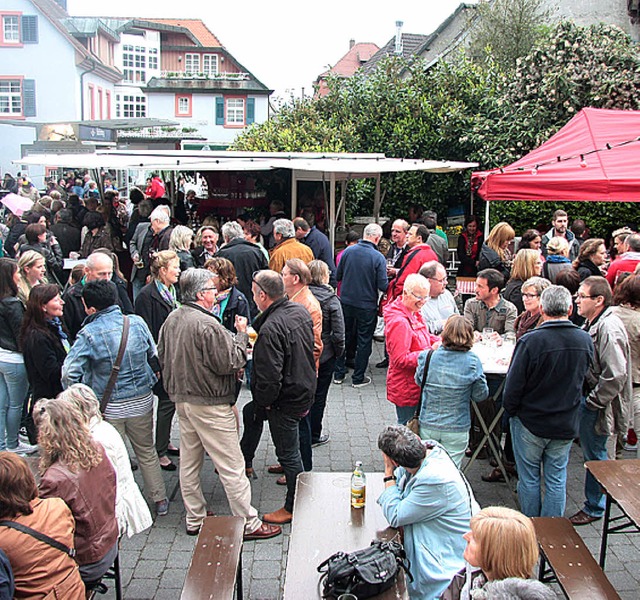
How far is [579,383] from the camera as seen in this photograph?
→ 437 cm

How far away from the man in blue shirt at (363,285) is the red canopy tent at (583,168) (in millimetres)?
1820

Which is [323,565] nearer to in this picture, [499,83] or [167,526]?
[167,526]

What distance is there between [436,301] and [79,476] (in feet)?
12.0

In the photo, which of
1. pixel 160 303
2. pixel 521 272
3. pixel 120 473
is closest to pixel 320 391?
pixel 160 303

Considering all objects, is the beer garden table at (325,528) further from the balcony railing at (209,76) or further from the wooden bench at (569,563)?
the balcony railing at (209,76)

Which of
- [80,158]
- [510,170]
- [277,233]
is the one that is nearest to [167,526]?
[277,233]

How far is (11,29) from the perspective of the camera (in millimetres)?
38062

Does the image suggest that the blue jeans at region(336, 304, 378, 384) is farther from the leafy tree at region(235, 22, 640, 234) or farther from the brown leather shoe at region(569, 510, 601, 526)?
the leafy tree at region(235, 22, 640, 234)

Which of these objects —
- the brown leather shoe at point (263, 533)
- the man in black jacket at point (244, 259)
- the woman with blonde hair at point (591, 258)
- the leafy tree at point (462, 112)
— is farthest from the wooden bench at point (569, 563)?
the leafy tree at point (462, 112)

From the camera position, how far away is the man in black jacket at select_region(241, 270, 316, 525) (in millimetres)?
4492

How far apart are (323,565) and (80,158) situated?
832 cm

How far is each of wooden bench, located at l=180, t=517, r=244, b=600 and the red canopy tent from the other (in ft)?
17.8

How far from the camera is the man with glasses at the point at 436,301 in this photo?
19.6 feet

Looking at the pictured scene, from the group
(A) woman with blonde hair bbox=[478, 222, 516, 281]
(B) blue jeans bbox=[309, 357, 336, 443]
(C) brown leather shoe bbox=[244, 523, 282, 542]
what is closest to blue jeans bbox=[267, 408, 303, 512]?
(C) brown leather shoe bbox=[244, 523, 282, 542]
